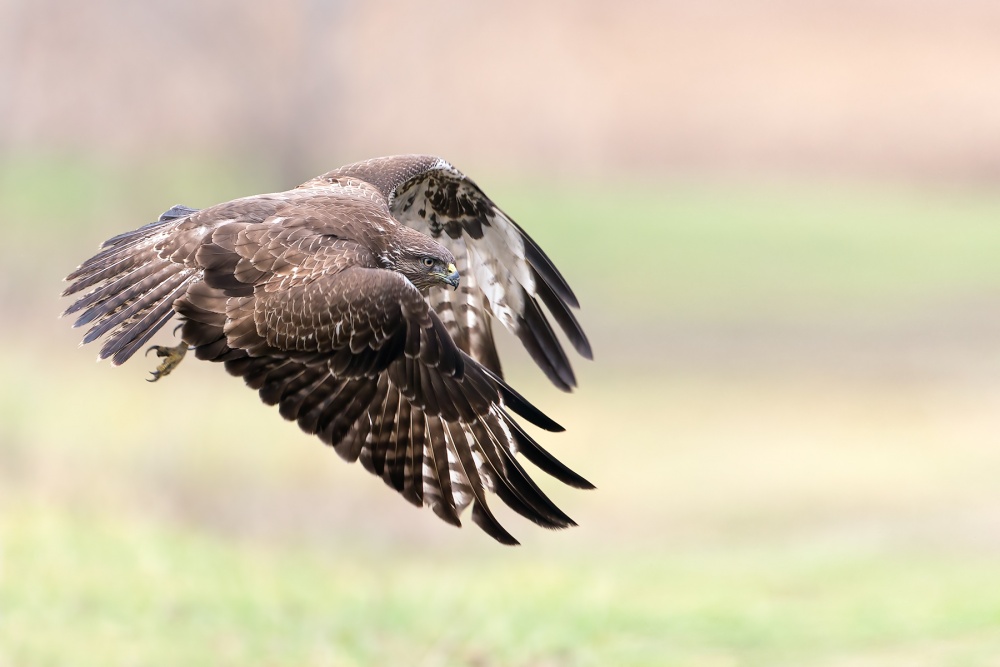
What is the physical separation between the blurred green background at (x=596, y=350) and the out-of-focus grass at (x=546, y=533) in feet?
0.19

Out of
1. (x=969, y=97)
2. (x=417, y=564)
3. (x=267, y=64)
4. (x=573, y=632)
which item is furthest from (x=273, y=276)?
(x=969, y=97)

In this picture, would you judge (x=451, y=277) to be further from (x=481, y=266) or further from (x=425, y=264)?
(x=481, y=266)

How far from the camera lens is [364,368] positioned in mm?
7059

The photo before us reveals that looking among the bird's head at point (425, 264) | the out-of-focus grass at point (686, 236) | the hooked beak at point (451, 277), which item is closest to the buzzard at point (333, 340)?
the bird's head at point (425, 264)

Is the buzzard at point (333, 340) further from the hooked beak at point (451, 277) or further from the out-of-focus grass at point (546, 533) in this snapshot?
the out-of-focus grass at point (546, 533)

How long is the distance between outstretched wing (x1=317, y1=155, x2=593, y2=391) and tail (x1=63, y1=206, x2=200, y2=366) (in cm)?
158

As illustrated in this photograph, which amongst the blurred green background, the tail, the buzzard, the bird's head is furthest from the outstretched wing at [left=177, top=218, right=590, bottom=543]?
the blurred green background

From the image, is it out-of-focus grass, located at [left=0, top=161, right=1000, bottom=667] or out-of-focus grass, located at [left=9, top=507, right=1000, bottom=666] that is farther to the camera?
out-of-focus grass, located at [left=0, top=161, right=1000, bottom=667]

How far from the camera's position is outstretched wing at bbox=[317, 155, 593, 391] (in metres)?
8.76

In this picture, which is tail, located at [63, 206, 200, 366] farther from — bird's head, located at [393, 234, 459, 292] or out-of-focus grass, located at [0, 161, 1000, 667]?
out-of-focus grass, located at [0, 161, 1000, 667]

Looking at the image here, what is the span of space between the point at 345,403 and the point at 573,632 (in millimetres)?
5908

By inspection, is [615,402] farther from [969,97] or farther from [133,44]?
[969,97]

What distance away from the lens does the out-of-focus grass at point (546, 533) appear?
12.2 m

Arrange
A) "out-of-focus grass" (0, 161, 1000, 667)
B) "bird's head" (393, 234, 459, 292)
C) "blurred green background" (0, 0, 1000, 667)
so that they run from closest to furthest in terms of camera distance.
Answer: "bird's head" (393, 234, 459, 292), "out-of-focus grass" (0, 161, 1000, 667), "blurred green background" (0, 0, 1000, 667)
